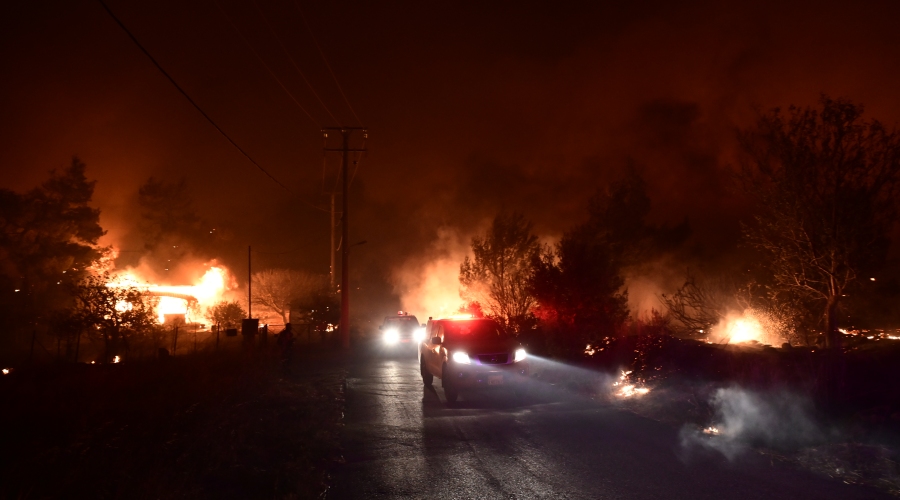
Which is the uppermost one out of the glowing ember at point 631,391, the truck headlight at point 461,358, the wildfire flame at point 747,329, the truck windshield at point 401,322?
the truck windshield at point 401,322

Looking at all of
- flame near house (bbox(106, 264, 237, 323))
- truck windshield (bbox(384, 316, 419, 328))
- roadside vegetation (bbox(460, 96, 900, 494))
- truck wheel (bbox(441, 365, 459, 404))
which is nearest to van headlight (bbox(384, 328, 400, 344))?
truck windshield (bbox(384, 316, 419, 328))

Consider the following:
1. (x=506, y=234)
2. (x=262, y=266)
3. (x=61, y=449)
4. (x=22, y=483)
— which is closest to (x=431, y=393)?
(x=61, y=449)

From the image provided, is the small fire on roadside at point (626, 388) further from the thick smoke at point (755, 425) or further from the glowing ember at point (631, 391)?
the thick smoke at point (755, 425)

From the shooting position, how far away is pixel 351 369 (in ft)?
69.1

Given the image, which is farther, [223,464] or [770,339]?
[770,339]

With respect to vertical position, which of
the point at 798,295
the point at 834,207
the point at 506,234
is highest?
the point at 506,234

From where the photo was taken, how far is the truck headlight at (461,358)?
1323 cm

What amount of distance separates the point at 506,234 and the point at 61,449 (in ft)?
90.6

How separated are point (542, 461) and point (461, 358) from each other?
18.8 feet

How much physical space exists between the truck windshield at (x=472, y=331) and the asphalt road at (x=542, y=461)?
252 cm

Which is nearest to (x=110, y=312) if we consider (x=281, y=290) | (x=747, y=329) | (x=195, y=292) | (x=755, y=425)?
(x=755, y=425)

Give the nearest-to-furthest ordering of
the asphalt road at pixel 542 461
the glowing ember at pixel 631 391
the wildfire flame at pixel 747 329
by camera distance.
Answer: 1. the asphalt road at pixel 542 461
2. the glowing ember at pixel 631 391
3. the wildfire flame at pixel 747 329

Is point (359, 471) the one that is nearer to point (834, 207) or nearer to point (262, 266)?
point (834, 207)

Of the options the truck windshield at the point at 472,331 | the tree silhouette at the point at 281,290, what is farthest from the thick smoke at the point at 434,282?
the truck windshield at the point at 472,331
